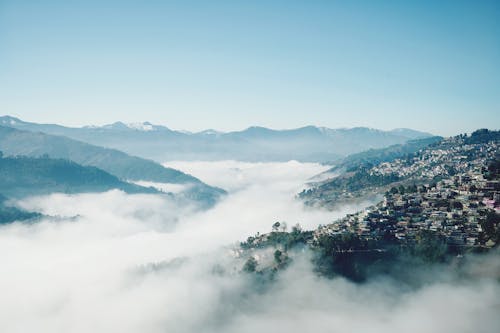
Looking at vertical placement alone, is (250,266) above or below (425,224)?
below

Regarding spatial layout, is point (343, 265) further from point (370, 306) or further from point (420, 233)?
point (420, 233)

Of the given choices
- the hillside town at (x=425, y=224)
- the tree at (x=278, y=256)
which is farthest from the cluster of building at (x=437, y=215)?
the tree at (x=278, y=256)

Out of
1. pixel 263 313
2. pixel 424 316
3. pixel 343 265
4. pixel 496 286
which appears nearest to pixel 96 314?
pixel 263 313

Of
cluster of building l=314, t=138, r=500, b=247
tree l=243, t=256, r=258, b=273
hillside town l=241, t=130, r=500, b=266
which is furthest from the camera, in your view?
tree l=243, t=256, r=258, b=273

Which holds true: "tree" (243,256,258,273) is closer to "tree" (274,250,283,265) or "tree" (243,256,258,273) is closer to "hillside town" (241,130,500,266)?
"tree" (274,250,283,265)

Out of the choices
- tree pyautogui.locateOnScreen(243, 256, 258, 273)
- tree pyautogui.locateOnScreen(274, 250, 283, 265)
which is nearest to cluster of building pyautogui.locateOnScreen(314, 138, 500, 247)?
tree pyautogui.locateOnScreen(274, 250, 283, 265)

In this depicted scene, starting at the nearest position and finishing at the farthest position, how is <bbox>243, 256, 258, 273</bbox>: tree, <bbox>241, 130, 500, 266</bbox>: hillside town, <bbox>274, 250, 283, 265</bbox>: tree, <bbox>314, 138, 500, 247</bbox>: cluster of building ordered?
1. <bbox>241, 130, 500, 266</bbox>: hillside town
2. <bbox>314, 138, 500, 247</bbox>: cluster of building
3. <bbox>274, 250, 283, 265</bbox>: tree
4. <bbox>243, 256, 258, 273</bbox>: tree

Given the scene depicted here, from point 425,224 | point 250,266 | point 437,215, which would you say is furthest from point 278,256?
point 437,215

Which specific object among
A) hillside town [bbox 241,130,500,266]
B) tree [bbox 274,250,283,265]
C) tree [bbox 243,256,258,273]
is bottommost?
tree [bbox 243,256,258,273]

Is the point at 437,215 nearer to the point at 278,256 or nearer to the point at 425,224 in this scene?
the point at 425,224

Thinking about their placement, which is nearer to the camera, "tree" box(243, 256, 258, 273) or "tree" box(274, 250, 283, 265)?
"tree" box(274, 250, 283, 265)

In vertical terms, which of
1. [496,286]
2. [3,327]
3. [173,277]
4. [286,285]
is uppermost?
[496,286]
